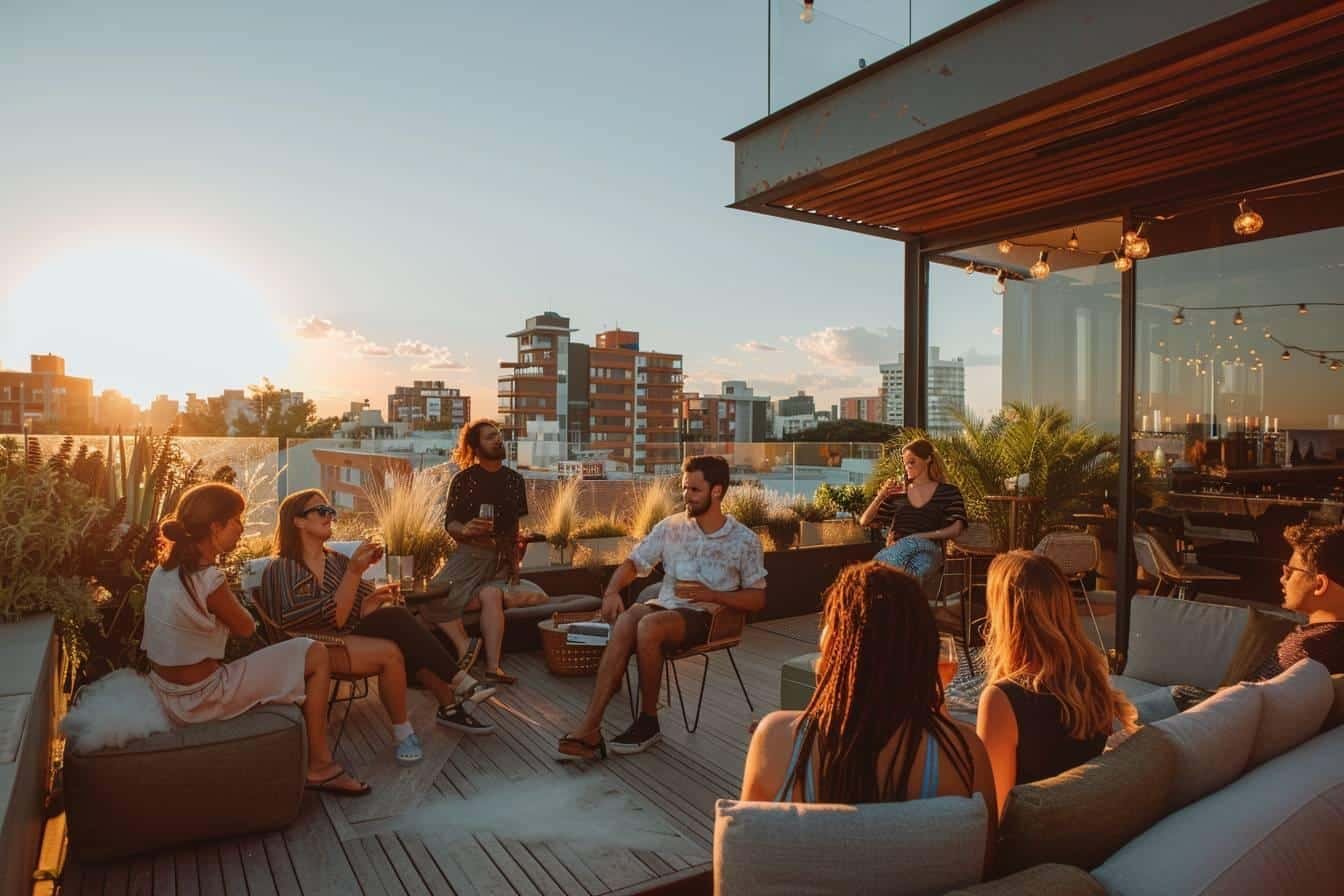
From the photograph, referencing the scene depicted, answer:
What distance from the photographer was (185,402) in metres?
7.70

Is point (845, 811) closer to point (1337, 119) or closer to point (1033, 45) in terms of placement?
point (1033, 45)

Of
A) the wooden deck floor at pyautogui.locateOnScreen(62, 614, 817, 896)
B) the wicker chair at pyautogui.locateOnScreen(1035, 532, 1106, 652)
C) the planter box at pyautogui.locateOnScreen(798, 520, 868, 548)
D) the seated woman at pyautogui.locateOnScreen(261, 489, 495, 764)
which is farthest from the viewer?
the planter box at pyautogui.locateOnScreen(798, 520, 868, 548)

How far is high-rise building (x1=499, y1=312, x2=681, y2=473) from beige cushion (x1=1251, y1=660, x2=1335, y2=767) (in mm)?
90804

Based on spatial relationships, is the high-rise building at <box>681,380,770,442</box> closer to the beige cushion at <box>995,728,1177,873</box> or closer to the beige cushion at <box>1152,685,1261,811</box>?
the beige cushion at <box>1152,685,1261,811</box>

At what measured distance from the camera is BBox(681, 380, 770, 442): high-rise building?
108m

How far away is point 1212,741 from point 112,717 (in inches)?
124

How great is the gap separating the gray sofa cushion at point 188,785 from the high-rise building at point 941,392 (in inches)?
231

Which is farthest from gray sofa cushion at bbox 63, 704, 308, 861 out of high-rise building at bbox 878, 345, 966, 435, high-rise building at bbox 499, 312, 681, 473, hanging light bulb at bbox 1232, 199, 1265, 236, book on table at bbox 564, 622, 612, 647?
high-rise building at bbox 499, 312, 681, 473

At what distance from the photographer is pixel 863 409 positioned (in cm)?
926

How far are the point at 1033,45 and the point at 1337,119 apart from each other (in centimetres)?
179

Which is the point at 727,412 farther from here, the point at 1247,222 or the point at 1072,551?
the point at 1247,222

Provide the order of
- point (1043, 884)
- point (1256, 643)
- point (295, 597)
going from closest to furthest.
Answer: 1. point (1043, 884)
2. point (1256, 643)
3. point (295, 597)

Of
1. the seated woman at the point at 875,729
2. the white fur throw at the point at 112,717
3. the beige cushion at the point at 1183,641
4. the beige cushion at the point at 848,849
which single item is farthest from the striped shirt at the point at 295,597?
the beige cushion at the point at 1183,641

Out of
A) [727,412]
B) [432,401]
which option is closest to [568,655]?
[727,412]
